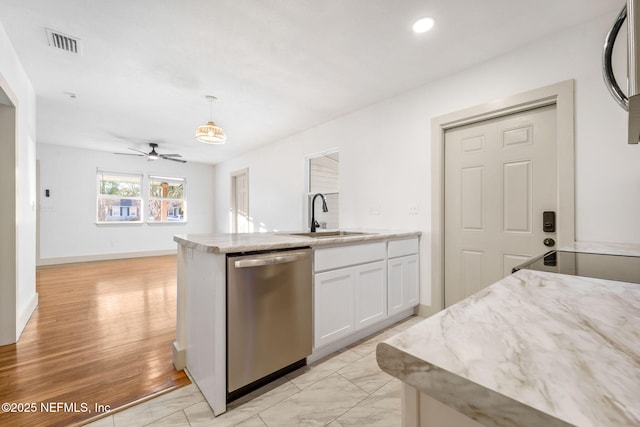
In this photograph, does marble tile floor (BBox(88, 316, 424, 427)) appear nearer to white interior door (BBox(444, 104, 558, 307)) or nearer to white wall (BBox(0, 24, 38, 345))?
white interior door (BBox(444, 104, 558, 307))

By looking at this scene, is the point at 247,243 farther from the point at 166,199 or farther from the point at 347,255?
the point at 166,199

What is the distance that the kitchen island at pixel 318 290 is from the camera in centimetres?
148

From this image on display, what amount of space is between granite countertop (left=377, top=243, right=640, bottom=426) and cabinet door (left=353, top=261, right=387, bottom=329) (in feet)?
5.42

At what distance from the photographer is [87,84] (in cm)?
304

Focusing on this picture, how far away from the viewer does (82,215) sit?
607 centimetres

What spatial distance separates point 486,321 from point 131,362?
245 centimetres

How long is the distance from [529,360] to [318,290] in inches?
63.8

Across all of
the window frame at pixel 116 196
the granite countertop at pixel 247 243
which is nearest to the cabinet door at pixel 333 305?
the granite countertop at pixel 247 243

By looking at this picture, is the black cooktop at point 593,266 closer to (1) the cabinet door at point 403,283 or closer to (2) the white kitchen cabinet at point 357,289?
(2) the white kitchen cabinet at point 357,289

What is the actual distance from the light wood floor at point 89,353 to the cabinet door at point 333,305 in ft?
3.16

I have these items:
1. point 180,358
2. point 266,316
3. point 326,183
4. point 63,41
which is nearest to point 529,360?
point 266,316

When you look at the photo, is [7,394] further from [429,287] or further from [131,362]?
[429,287]

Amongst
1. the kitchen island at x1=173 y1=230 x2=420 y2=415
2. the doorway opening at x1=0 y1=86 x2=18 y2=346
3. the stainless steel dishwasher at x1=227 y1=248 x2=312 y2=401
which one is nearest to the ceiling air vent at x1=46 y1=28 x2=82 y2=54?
the doorway opening at x1=0 y1=86 x2=18 y2=346

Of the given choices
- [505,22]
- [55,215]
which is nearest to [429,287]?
[505,22]
